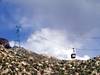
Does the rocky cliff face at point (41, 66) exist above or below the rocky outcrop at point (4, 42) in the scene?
below

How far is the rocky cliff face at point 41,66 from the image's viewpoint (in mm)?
124438

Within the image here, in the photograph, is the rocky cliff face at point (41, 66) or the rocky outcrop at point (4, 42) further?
the rocky outcrop at point (4, 42)

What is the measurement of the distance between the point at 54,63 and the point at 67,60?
8505mm

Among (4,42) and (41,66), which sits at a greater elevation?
(4,42)

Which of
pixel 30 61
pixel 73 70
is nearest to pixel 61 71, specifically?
pixel 73 70

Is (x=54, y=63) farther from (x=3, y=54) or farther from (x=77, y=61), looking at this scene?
(x=3, y=54)

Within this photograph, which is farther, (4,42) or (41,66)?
(4,42)

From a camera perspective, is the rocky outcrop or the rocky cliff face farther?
the rocky outcrop

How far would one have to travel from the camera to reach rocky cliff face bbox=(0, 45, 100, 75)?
408ft

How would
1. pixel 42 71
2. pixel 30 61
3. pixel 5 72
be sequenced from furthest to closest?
1. pixel 30 61
2. pixel 42 71
3. pixel 5 72

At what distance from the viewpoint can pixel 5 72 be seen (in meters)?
120

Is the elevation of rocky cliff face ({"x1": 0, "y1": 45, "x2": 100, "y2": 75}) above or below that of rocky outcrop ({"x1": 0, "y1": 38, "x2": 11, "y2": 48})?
below

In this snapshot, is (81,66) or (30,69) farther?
(81,66)

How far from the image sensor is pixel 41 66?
13300cm
